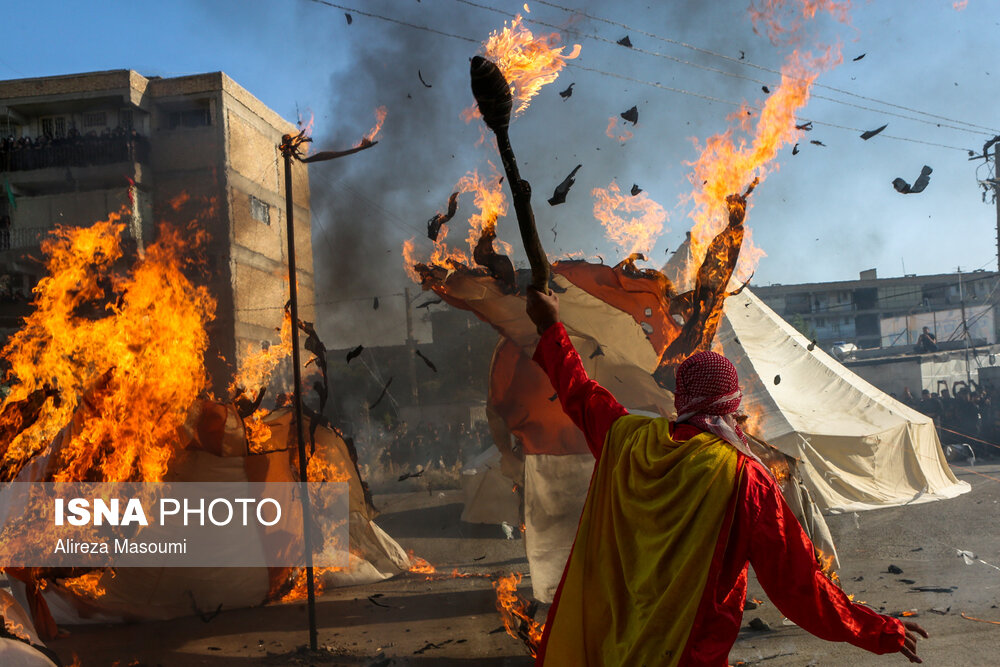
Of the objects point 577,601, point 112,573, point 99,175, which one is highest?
point 99,175

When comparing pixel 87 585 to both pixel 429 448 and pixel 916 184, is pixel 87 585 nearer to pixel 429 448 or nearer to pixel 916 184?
pixel 916 184

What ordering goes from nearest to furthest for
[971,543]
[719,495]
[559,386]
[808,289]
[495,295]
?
[719,495]
[559,386]
[495,295]
[971,543]
[808,289]

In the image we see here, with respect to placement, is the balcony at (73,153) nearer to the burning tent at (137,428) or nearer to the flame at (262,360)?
the flame at (262,360)

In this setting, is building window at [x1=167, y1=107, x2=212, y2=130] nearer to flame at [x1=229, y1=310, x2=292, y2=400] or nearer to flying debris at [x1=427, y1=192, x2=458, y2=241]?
flame at [x1=229, y1=310, x2=292, y2=400]

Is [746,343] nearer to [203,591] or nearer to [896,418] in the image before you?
[896,418]

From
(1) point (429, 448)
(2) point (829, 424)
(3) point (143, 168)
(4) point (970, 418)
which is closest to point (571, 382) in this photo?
(2) point (829, 424)

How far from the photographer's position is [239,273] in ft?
85.7

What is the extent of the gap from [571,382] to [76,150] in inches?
1114

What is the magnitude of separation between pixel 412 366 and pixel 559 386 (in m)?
23.0

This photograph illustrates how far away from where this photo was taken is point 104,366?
713 centimetres

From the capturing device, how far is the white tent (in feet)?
40.4

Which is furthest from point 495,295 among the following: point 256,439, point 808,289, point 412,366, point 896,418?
point 808,289

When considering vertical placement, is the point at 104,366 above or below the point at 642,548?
above

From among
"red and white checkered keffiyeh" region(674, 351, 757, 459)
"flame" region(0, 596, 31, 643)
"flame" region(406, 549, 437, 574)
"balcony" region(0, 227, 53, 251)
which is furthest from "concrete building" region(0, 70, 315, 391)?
"red and white checkered keffiyeh" region(674, 351, 757, 459)
